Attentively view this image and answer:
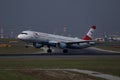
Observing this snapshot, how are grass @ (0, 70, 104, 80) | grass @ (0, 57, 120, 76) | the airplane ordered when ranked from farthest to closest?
the airplane → grass @ (0, 57, 120, 76) → grass @ (0, 70, 104, 80)

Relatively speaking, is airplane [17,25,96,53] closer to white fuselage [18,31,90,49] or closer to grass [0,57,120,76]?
white fuselage [18,31,90,49]

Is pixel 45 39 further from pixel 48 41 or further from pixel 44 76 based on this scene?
pixel 44 76

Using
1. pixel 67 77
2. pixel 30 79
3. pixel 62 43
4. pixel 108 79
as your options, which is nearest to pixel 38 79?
pixel 30 79

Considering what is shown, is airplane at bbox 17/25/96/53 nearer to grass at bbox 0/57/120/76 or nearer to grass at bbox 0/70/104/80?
grass at bbox 0/57/120/76

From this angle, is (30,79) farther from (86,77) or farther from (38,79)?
(86,77)

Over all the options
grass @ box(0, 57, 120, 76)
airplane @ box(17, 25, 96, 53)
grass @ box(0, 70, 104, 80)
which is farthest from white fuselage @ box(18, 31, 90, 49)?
grass @ box(0, 70, 104, 80)

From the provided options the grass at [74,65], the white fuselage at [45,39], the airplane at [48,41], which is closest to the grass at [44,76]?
the grass at [74,65]

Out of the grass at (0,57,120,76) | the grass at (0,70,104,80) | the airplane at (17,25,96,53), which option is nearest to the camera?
the grass at (0,70,104,80)

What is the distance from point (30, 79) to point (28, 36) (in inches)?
1952

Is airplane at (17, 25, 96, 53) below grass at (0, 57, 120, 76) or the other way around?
the other way around

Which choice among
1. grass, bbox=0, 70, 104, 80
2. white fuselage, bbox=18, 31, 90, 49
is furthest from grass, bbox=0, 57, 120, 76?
white fuselage, bbox=18, 31, 90, 49

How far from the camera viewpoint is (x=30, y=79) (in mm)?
28219

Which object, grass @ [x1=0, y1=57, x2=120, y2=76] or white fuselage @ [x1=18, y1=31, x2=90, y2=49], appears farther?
white fuselage @ [x1=18, y1=31, x2=90, y2=49]

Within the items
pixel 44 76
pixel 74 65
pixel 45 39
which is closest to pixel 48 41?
pixel 45 39
